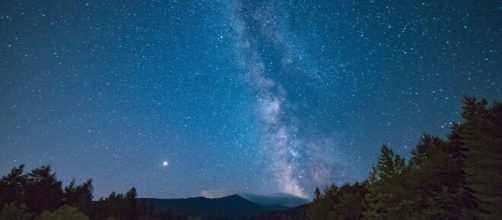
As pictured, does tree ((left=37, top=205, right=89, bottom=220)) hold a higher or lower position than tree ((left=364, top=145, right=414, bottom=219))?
lower

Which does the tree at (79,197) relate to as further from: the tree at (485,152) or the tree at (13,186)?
the tree at (485,152)

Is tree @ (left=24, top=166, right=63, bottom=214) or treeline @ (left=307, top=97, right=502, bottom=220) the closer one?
treeline @ (left=307, top=97, right=502, bottom=220)

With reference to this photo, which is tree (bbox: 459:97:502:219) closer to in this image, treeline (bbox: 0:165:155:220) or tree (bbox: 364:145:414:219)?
tree (bbox: 364:145:414:219)

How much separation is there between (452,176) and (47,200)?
5108 centimetres

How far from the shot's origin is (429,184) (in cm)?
→ 3153

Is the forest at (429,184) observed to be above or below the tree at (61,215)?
above

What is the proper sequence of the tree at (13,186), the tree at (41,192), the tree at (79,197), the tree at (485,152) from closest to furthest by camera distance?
the tree at (485,152) → the tree at (13,186) → the tree at (41,192) → the tree at (79,197)

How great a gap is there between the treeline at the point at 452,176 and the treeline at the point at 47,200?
86.0 ft

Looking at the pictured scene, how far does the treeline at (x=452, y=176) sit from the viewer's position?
22906 mm

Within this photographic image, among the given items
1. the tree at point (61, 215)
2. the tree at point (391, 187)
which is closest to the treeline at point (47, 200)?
the tree at point (61, 215)

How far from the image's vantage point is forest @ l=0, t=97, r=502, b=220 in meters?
23.2

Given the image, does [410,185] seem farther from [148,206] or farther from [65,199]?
[148,206]

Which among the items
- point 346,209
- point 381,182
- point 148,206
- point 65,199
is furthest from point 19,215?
point 148,206


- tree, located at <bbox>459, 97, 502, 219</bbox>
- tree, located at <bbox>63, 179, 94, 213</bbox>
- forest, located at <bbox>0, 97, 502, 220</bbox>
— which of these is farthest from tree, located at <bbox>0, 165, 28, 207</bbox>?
tree, located at <bbox>459, 97, 502, 219</bbox>
